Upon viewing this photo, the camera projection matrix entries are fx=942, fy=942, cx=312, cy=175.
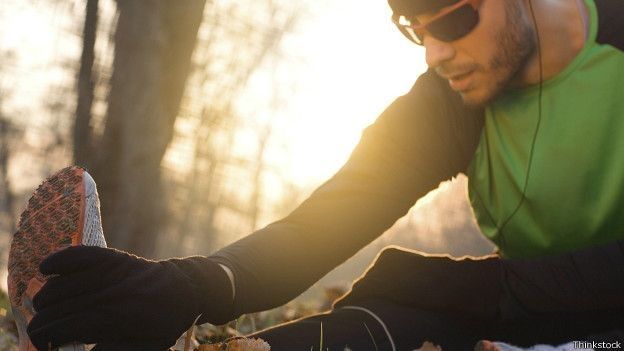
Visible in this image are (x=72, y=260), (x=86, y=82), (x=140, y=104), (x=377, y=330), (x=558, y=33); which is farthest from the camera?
(x=86, y=82)

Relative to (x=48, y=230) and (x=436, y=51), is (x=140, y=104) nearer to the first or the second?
(x=436, y=51)

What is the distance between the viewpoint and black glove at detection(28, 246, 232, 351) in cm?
222

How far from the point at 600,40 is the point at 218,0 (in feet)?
22.3

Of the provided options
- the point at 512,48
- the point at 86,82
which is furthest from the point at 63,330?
the point at 86,82

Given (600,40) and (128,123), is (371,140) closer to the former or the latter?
(600,40)

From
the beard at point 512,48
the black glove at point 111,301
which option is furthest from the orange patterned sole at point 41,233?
the beard at point 512,48

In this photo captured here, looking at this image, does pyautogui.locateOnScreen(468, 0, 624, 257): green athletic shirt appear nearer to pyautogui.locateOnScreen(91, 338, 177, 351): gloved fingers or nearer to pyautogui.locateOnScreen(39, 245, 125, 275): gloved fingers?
pyautogui.locateOnScreen(91, 338, 177, 351): gloved fingers

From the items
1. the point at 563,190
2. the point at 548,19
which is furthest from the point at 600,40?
the point at 563,190

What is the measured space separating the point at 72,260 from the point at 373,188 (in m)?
1.33

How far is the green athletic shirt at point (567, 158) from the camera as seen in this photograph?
303 centimetres

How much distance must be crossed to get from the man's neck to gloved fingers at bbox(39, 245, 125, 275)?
169 cm

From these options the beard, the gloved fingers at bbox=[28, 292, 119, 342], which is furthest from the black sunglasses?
the gloved fingers at bbox=[28, 292, 119, 342]

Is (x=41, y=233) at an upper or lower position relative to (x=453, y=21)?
lower

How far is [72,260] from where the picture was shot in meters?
2.20
